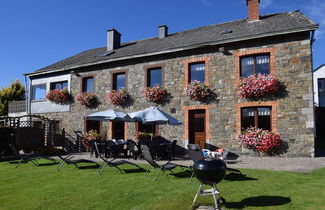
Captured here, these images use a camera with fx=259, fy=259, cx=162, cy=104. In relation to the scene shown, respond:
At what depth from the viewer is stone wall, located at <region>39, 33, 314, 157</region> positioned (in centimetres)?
1026

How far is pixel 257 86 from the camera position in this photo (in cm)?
1070

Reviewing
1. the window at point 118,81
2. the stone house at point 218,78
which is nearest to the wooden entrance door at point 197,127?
the stone house at point 218,78

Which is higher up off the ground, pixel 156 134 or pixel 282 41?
pixel 282 41

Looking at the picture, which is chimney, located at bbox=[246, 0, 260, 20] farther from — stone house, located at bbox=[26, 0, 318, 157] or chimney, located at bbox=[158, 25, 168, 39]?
chimney, located at bbox=[158, 25, 168, 39]

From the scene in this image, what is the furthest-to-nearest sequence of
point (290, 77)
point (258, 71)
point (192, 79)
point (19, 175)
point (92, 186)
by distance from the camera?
point (192, 79) < point (258, 71) < point (290, 77) < point (19, 175) < point (92, 186)

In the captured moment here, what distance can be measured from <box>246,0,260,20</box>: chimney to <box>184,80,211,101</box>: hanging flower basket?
482cm

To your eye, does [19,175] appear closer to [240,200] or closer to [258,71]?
[240,200]

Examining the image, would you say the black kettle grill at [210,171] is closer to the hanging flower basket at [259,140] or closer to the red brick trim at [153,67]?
the hanging flower basket at [259,140]

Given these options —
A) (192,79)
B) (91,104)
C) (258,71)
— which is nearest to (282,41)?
(258,71)

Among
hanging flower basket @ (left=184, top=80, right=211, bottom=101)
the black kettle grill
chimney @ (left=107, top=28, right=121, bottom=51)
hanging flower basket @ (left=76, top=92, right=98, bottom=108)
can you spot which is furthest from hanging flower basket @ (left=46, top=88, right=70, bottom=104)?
the black kettle grill

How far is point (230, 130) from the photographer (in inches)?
448

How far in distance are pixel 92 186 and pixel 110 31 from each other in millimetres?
13562

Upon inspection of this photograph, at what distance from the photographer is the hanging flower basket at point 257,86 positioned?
10.5m

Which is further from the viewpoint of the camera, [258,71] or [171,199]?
[258,71]
